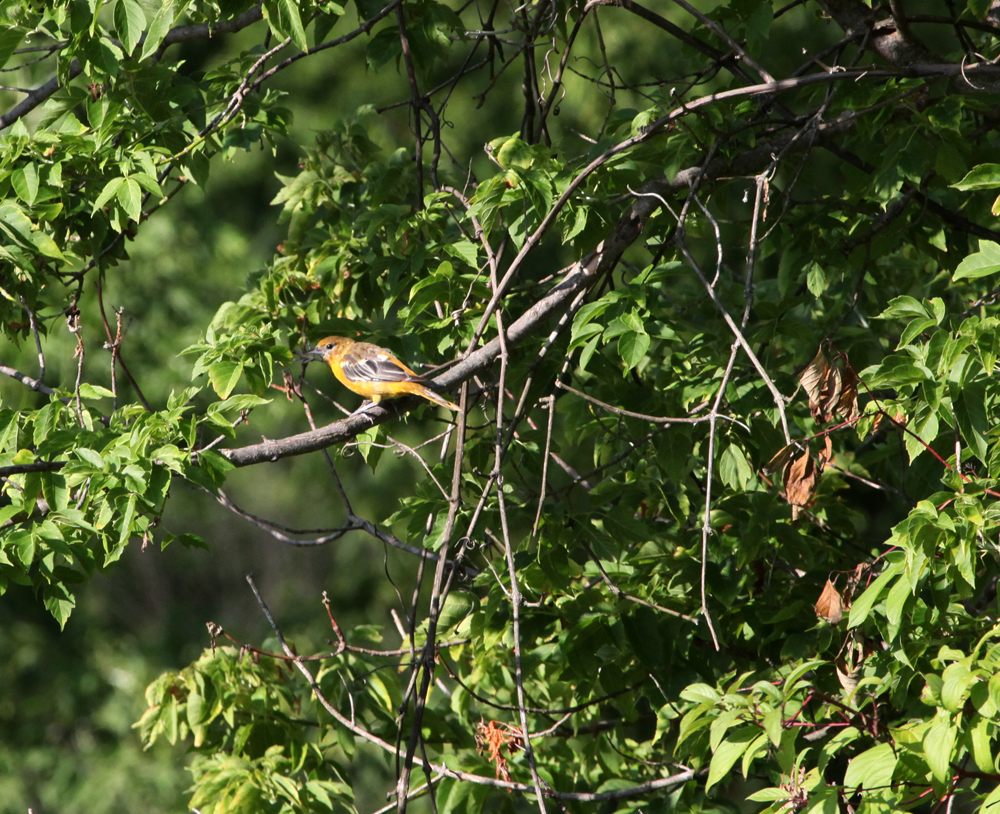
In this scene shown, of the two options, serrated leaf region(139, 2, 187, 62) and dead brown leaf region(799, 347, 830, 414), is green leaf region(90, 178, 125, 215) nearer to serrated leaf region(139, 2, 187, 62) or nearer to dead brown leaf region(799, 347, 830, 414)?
serrated leaf region(139, 2, 187, 62)

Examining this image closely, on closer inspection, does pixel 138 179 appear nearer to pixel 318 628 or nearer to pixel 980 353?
pixel 980 353

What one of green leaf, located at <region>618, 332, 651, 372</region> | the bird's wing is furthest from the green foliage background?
the bird's wing

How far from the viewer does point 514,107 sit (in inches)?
418

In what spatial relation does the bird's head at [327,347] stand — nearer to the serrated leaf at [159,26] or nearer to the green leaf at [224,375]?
the green leaf at [224,375]

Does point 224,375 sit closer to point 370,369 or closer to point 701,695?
point 370,369

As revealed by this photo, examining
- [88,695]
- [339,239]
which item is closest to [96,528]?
[339,239]

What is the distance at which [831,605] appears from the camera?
282cm

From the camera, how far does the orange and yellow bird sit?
160 inches

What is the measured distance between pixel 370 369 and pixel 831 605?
2479 mm

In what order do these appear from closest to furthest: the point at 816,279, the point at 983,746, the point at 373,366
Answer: the point at 983,746, the point at 816,279, the point at 373,366

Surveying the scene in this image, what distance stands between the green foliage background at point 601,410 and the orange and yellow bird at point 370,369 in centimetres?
19

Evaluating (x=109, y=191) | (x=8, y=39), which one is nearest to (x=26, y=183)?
(x=109, y=191)

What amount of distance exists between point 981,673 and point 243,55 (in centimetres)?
321

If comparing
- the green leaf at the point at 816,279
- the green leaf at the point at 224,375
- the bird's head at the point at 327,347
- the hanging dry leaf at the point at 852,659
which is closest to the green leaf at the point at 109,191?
the green leaf at the point at 224,375
